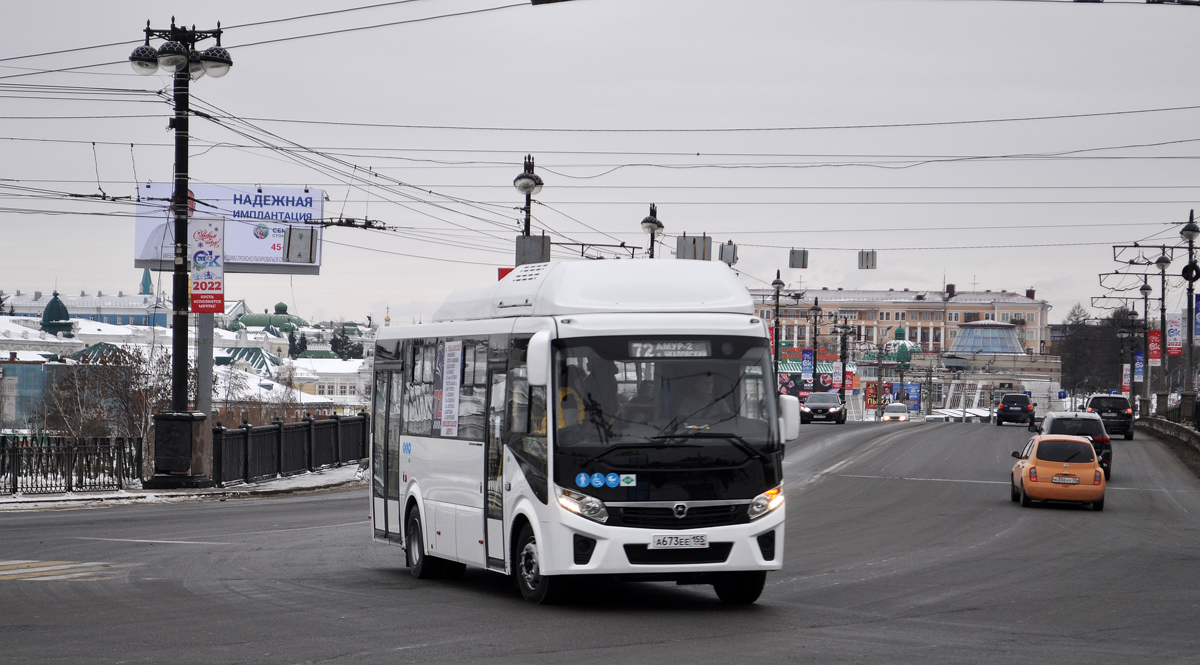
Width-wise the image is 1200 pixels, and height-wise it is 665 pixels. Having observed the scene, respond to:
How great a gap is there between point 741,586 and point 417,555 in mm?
4076

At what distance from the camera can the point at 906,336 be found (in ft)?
650

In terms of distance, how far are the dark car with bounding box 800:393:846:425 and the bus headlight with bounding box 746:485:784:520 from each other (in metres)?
56.6

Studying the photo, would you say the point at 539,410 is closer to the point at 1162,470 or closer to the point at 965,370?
the point at 1162,470

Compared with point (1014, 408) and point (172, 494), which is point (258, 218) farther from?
point (172, 494)

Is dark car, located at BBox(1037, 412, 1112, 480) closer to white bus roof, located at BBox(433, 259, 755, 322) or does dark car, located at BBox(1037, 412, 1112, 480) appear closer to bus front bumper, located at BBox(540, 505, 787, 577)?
white bus roof, located at BBox(433, 259, 755, 322)

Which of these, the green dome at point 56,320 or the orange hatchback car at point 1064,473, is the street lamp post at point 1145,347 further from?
the green dome at point 56,320

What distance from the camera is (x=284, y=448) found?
1351 inches

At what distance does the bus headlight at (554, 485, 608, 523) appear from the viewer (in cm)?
1134

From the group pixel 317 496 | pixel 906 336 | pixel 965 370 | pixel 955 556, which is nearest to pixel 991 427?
pixel 317 496

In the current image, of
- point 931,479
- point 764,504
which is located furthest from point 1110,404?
point 764,504

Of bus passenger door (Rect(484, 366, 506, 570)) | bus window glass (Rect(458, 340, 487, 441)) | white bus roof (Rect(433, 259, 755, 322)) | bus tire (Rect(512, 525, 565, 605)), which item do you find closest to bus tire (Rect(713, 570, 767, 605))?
bus tire (Rect(512, 525, 565, 605))

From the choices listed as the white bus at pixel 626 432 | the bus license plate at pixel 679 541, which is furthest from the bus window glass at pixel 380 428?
the bus license plate at pixel 679 541

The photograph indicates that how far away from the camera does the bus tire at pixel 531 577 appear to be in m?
11.7

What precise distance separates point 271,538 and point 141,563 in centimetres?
369
